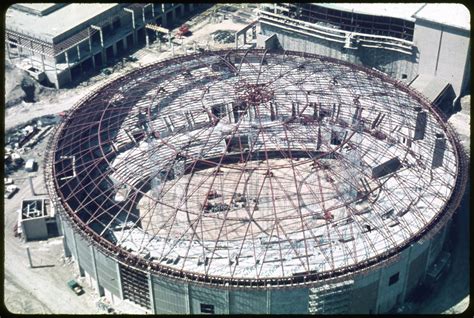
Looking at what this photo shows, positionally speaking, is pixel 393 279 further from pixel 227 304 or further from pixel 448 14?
pixel 448 14

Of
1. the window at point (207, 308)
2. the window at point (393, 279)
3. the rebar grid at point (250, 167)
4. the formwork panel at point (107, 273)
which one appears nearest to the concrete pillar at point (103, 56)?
the rebar grid at point (250, 167)

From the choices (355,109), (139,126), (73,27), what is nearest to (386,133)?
(355,109)

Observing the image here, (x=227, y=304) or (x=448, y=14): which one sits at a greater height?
(x=448, y=14)

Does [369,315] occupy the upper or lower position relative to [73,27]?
lower

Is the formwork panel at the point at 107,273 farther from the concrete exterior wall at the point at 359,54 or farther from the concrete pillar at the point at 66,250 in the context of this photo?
the concrete exterior wall at the point at 359,54

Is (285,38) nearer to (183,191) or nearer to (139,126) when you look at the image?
(139,126)

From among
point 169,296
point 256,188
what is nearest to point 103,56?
point 256,188
